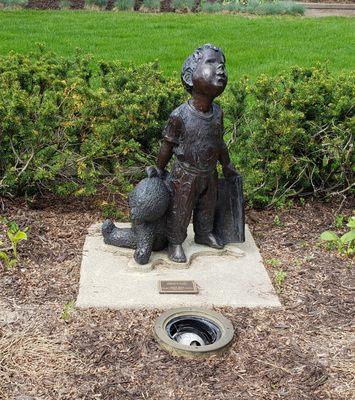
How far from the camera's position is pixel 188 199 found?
5113mm

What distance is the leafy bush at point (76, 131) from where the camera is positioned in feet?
19.3

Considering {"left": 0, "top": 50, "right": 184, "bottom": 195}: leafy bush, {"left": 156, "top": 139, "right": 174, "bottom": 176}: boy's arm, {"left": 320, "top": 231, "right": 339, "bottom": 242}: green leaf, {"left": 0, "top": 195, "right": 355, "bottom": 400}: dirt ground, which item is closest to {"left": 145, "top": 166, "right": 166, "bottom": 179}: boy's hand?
{"left": 156, "top": 139, "right": 174, "bottom": 176}: boy's arm

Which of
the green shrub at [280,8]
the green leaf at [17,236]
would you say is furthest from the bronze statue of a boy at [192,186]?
the green shrub at [280,8]

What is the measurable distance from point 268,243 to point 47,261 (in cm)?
174

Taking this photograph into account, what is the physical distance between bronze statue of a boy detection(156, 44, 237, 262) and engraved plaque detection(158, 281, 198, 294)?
291mm

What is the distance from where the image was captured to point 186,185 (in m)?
5.07

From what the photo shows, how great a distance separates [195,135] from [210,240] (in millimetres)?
897

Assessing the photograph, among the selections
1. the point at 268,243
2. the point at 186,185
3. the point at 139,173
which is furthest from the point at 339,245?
the point at 139,173

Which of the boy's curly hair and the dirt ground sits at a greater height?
the boy's curly hair

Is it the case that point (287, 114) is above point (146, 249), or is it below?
above

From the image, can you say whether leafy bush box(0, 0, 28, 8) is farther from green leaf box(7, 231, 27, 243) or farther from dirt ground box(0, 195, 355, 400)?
green leaf box(7, 231, 27, 243)

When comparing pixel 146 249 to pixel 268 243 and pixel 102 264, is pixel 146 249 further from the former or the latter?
pixel 268 243

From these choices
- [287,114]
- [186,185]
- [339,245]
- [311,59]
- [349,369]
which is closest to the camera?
[349,369]

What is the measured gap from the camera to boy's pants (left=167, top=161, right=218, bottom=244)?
16.6 feet
